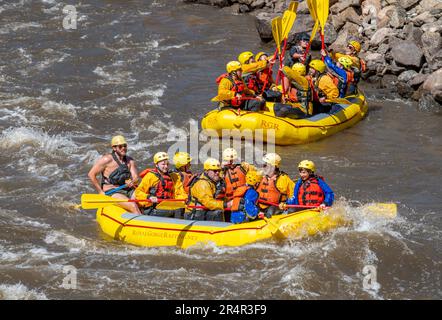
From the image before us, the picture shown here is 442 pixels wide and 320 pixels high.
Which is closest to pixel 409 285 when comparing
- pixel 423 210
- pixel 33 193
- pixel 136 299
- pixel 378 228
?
pixel 378 228

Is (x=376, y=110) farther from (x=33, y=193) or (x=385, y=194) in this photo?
(x=33, y=193)

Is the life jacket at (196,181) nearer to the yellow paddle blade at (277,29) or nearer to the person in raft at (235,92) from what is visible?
the person in raft at (235,92)

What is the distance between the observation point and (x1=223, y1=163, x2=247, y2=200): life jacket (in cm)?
1030

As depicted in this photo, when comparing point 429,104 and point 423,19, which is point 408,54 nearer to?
point 423,19

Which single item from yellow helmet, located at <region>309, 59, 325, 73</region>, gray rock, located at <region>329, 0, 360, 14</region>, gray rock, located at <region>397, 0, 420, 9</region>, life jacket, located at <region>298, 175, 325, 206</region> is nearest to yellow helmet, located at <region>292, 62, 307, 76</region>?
yellow helmet, located at <region>309, 59, 325, 73</region>

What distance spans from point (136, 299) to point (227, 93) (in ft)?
18.5

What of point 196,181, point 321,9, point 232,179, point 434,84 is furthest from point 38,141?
point 434,84

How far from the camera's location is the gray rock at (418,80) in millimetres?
16188

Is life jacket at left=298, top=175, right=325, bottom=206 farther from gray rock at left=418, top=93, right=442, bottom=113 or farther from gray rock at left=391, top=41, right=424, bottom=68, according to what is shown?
gray rock at left=391, top=41, right=424, bottom=68

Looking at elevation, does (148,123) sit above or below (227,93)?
below

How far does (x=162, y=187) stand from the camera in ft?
34.4

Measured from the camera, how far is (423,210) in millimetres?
11469

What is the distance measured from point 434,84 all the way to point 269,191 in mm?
6714
